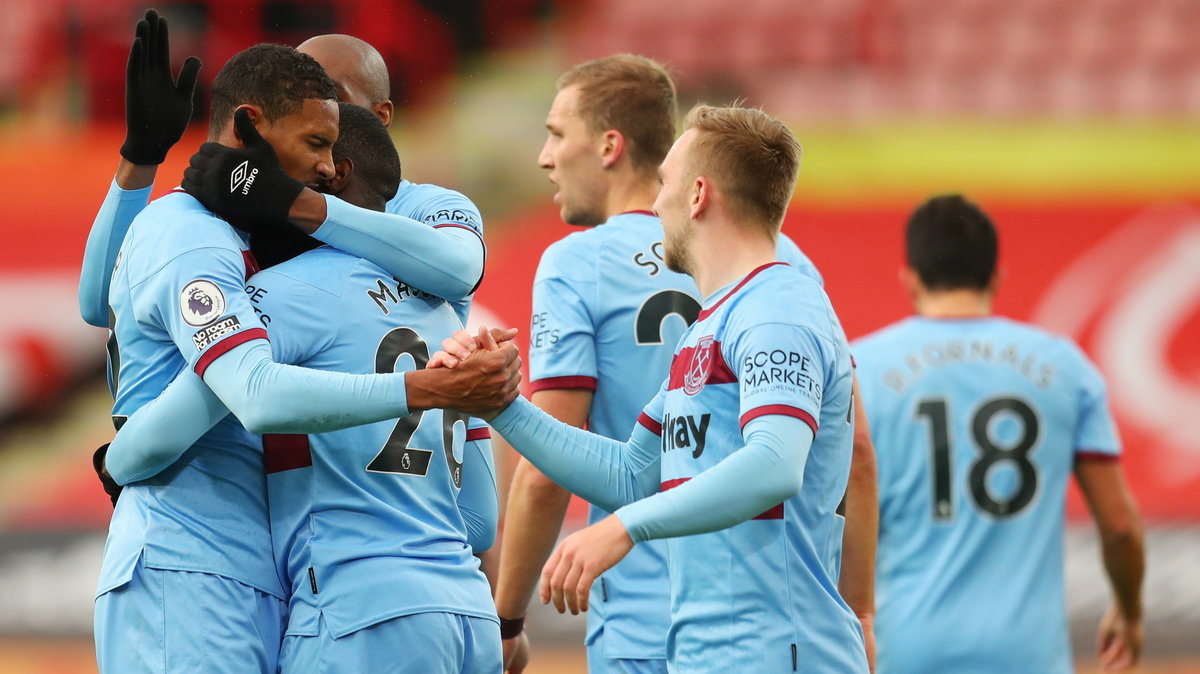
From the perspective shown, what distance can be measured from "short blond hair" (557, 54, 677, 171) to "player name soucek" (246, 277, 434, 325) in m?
1.34

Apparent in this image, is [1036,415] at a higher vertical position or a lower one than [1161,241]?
lower

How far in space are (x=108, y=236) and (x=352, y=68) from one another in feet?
3.79

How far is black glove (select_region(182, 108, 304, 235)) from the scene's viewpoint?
A: 3.04 meters

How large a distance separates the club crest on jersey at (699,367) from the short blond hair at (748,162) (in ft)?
1.03

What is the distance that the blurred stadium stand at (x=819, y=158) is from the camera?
10.3 meters

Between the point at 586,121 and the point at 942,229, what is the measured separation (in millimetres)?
1360

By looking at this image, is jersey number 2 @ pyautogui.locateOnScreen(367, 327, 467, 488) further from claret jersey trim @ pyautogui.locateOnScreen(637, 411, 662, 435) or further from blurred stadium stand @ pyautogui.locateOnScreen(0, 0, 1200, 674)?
blurred stadium stand @ pyautogui.locateOnScreen(0, 0, 1200, 674)

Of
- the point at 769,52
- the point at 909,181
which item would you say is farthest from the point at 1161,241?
the point at 769,52

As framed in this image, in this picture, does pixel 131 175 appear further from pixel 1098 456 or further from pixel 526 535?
pixel 1098 456

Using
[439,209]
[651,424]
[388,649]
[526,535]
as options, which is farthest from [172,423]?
[526,535]

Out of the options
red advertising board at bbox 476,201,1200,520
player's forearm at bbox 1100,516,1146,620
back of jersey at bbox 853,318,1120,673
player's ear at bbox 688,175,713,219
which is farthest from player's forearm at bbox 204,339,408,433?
red advertising board at bbox 476,201,1200,520

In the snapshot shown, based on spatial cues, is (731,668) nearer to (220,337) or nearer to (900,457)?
(220,337)

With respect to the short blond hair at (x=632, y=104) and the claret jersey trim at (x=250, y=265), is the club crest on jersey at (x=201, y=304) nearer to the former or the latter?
the claret jersey trim at (x=250, y=265)

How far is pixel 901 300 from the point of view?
1068cm
